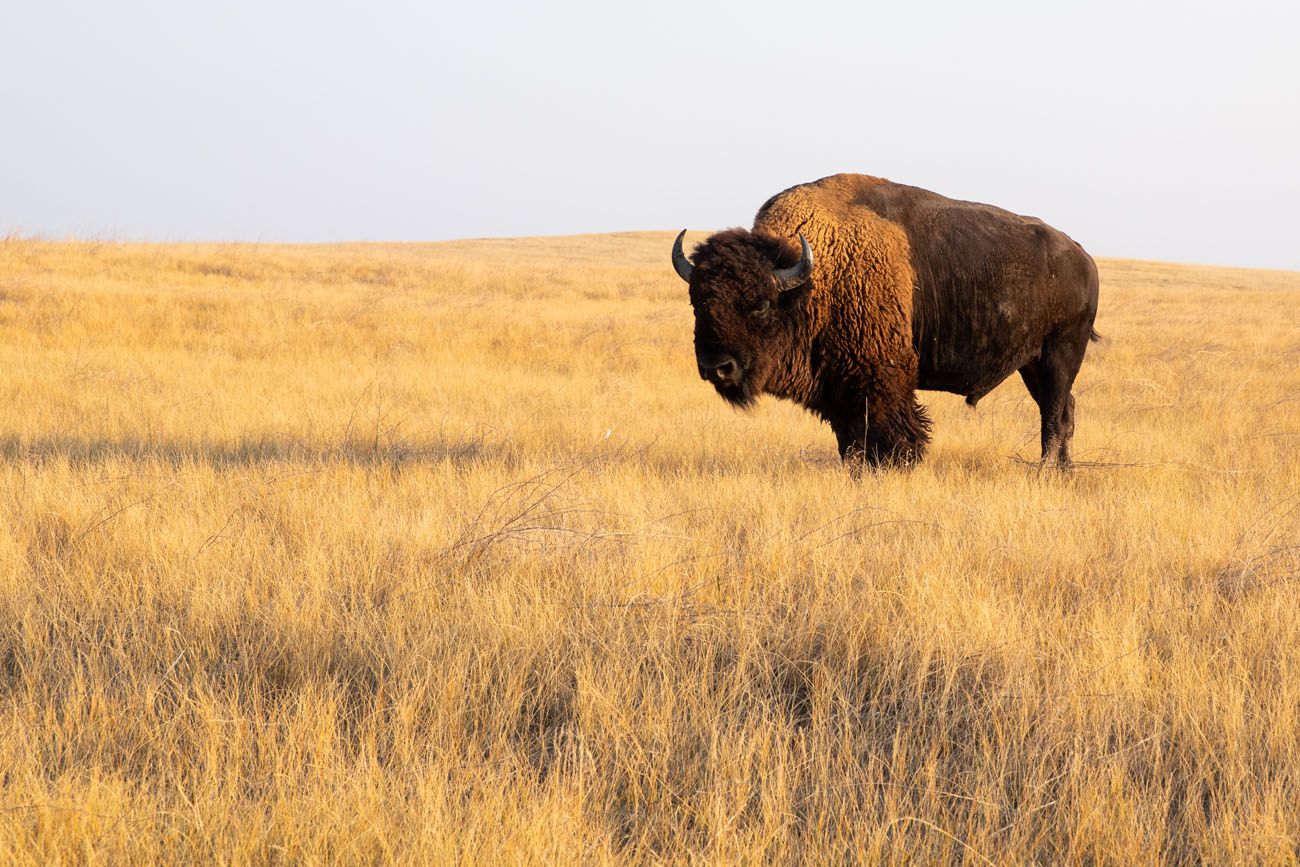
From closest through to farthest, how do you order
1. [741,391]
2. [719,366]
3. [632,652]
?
[632,652] < [719,366] < [741,391]

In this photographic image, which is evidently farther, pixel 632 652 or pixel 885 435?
pixel 885 435

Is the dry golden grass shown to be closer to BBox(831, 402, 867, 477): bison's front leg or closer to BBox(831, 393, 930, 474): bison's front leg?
BBox(831, 393, 930, 474): bison's front leg

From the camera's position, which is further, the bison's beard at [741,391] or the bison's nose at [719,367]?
the bison's beard at [741,391]

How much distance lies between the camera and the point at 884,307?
7.68m

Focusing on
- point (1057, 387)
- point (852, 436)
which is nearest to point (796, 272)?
point (852, 436)

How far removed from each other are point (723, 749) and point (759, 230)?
5183 mm

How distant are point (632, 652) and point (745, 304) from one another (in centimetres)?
380

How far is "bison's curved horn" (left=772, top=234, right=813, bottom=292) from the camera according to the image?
23.5 feet

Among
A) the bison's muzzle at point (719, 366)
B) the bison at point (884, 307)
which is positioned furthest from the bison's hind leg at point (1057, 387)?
the bison's muzzle at point (719, 366)

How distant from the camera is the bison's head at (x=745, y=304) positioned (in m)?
6.99

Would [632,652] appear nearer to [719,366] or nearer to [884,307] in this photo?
[719,366]

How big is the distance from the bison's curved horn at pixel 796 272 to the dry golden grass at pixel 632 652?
4.36 feet

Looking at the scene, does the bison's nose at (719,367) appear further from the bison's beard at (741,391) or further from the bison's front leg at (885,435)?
the bison's front leg at (885,435)

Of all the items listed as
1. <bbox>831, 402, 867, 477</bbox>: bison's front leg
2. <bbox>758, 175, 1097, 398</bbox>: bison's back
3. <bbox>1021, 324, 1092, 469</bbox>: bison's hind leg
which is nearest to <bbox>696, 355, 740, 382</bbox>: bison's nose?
<bbox>831, 402, 867, 477</bbox>: bison's front leg
